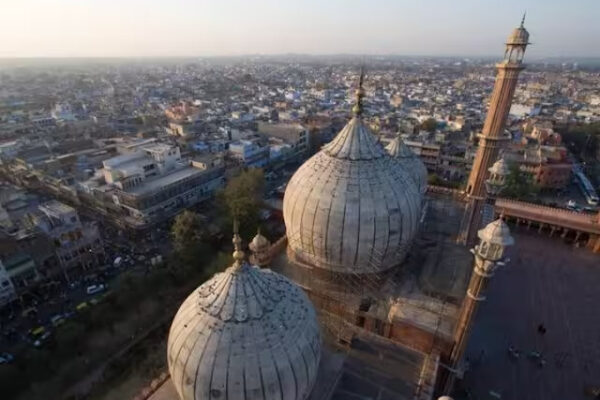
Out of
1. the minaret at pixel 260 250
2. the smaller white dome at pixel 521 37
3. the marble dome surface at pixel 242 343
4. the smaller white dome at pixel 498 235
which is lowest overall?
the minaret at pixel 260 250

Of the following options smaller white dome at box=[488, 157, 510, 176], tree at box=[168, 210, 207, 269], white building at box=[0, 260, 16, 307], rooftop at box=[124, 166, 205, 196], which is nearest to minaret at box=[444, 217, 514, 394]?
smaller white dome at box=[488, 157, 510, 176]

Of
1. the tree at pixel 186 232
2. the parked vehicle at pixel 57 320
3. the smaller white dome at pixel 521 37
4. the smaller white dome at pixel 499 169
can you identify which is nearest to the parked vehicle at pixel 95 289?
the parked vehicle at pixel 57 320

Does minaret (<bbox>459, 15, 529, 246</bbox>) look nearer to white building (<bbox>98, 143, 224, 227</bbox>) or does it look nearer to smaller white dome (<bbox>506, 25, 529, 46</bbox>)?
smaller white dome (<bbox>506, 25, 529, 46</bbox>)

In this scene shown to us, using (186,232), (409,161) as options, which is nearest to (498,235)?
(409,161)

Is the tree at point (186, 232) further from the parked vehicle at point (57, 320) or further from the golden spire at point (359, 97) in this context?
the golden spire at point (359, 97)

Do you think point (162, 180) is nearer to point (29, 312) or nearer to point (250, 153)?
point (250, 153)

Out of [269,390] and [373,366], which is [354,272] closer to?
[373,366]
